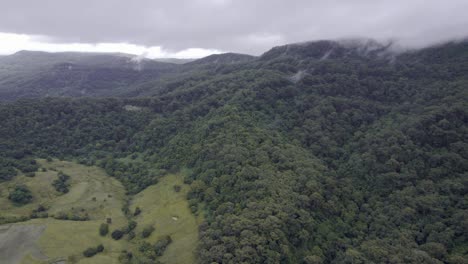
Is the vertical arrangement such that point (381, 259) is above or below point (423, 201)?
below

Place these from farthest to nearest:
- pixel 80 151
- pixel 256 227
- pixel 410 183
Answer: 1. pixel 80 151
2. pixel 410 183
3. pixel 256 227

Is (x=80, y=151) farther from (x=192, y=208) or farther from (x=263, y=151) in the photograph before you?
(x=263, y=151)

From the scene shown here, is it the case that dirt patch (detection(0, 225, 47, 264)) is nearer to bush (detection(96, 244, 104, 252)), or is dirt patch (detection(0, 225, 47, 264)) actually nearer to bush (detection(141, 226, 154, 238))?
bush (detection(96, 244, 104, 252))

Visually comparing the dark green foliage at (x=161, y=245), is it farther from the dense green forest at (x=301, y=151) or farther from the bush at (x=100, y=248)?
the bush at (x=100, y=248)

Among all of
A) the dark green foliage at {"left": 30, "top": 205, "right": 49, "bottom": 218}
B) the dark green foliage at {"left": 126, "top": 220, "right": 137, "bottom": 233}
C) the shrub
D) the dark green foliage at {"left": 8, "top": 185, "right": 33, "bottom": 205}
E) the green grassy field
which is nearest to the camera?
the shrub

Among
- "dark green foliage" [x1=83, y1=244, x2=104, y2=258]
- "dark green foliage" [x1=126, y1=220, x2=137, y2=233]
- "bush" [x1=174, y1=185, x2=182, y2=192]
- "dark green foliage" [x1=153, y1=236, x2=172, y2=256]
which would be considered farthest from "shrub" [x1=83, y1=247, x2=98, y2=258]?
"bush" [x1=174, y1=185, x2=182, y2=192]

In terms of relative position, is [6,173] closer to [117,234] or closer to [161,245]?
[117,234]

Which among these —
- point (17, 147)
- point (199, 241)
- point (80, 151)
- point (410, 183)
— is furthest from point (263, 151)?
point (17, 147)

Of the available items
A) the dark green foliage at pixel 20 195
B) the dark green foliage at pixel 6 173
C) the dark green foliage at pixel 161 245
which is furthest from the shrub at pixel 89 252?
the dark green foliage at pixel 6 173
